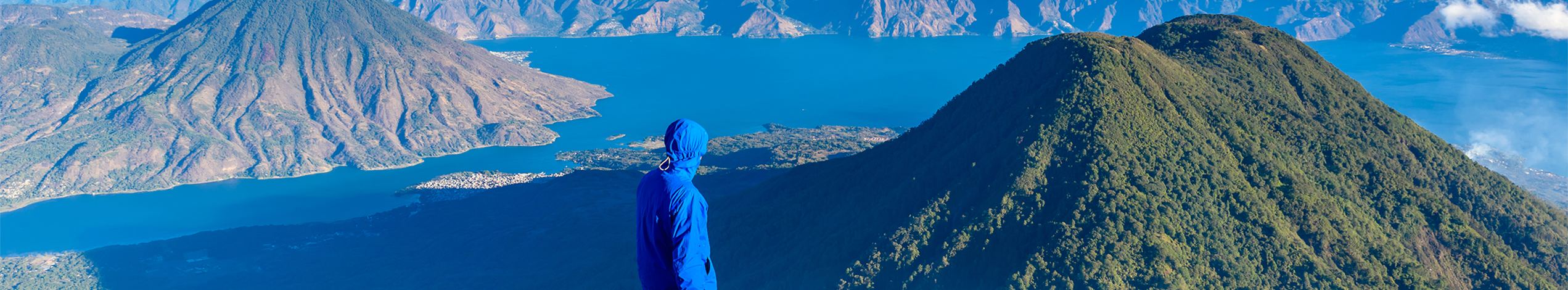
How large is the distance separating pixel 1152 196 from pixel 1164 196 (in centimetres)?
69

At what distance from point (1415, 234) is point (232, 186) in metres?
196

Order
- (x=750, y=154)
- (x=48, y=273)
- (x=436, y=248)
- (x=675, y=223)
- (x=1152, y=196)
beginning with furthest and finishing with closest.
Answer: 1. (x=750, y=154)
2. (x=48, y=273)
3. (x=436, y=248)
4. (x=1152, y=196)
5. (x=675, y=223)

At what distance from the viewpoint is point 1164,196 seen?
173ft

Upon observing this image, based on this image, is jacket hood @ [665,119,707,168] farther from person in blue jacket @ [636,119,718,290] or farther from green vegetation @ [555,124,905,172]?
green vegetation @ [555,124,905,172]

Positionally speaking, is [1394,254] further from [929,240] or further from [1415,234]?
[929,240]

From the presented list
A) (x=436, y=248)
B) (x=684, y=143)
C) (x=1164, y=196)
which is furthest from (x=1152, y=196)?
(x=436, y=248)

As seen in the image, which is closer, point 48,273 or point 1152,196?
point 1152,196

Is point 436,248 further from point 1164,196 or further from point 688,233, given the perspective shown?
point 688,233

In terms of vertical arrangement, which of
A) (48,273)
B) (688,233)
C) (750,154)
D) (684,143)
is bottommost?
(48,273)

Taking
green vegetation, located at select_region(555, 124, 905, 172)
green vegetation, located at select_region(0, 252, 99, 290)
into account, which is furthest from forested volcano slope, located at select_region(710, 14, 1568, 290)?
green vegetation, located at select_region(0, 252, 99, 290)

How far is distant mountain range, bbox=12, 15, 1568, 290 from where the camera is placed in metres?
50.8

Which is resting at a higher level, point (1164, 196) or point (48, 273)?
point (1164, 196)

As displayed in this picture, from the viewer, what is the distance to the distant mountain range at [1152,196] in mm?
50781

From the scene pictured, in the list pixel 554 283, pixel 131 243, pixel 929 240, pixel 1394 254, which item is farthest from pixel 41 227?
pixel 1394 254
